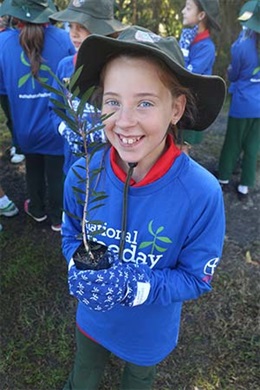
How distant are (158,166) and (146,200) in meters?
0.13

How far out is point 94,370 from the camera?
74.9 inches

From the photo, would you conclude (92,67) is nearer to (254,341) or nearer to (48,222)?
(254,341)

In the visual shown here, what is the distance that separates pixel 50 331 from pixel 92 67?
6.17ft

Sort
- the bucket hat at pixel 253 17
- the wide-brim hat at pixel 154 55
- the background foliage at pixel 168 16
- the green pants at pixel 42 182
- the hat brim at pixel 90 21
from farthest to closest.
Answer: the background foliage at pixel 168 16 < the bucket hat at pixel 253 17 < the green pants at pixel 42 182 < the hat brim at pixel 90 21 < the wide-brim hat at pixel 154 55

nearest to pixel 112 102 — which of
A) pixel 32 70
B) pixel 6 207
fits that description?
pixel 32 70

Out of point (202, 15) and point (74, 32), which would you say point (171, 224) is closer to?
point (74, 32)

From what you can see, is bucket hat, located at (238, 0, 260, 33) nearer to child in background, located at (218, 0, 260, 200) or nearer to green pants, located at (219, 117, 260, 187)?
child in background, located at (218, 0, 260, 200)

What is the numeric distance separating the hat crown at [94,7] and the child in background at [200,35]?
4.21 ft

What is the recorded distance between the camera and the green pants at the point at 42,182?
10.8 ft

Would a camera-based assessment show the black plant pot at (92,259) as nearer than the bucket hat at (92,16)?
Yes

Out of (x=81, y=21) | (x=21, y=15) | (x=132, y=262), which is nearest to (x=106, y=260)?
(x=132, y=262)

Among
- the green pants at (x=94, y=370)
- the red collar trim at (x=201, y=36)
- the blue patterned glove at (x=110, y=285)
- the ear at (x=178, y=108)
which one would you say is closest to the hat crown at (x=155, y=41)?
the ear at (x=178, y=108)

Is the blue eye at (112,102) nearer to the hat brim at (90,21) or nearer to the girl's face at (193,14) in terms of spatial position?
the hat brim at (90,21)

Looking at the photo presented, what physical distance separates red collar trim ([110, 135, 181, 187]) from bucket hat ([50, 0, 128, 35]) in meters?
1.38
